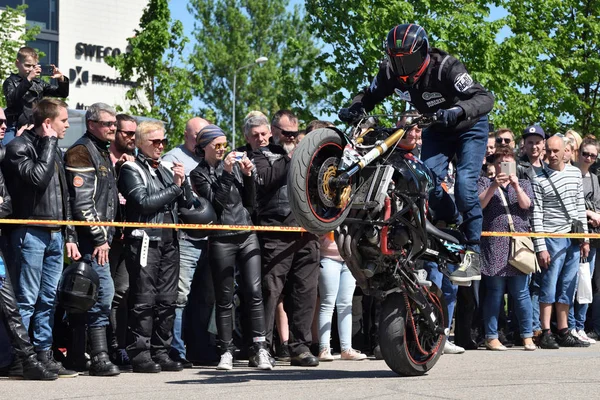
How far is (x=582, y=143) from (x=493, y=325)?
296cm

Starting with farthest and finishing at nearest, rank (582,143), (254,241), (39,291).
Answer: (582,143), (254,241), (39,291)

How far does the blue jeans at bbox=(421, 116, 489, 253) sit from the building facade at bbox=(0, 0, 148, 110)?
4790 cm

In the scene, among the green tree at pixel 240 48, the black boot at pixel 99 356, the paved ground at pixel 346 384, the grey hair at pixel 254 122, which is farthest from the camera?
the green tree at pixel 240 48

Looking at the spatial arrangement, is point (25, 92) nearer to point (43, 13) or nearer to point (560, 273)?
point (560, 273)

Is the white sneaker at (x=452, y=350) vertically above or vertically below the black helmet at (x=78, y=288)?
below

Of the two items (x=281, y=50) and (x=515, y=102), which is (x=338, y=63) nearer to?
(x=515, y=102)

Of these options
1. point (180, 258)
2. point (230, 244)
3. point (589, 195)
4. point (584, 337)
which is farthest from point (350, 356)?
point (589, 195)

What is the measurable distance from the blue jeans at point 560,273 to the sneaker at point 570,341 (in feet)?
1.30

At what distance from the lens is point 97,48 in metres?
57.8

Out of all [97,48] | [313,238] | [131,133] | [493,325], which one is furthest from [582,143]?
[97,48]

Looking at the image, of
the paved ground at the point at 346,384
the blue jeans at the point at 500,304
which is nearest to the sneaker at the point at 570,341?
the blue jeans at the point at 500,304

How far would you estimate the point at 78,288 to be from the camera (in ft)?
28.3

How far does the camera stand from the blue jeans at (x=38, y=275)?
333 inches

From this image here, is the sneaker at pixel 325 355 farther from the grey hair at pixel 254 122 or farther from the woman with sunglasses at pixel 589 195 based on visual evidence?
the woman with sunglasses at pixel 589 195
